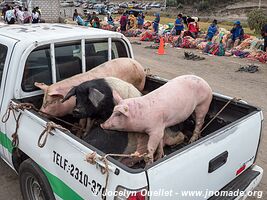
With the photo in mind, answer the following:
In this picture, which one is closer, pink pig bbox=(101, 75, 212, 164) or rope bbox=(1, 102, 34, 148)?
pink pig bbox=(101, 75, 212, 164)

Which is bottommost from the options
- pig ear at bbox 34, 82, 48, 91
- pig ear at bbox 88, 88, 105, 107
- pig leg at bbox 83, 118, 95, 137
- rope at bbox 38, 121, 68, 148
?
pig leg at bbox 83, 118, 95, 137

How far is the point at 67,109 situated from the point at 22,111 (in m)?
0.62

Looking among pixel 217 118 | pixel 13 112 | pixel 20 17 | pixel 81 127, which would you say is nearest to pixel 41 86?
pixel 13 112

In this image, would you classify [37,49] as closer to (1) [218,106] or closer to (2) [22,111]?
(2) [22,111]

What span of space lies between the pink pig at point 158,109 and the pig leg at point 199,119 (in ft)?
0.36

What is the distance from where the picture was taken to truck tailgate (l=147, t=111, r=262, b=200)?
7.33 feet

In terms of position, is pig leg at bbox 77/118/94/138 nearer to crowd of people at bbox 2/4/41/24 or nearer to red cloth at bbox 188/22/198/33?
red cloth at bbox 188/22/198/33

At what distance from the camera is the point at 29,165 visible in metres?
3.07

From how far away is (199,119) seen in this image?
11.7 feet

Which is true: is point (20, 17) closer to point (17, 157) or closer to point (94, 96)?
point (17, 157)

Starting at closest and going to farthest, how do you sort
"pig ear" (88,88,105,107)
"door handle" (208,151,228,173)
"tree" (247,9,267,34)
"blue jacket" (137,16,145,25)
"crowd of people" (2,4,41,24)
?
"door handle" (208,151,228,173) < "pig ear" (88,88,105,107) < "crowd of people" (2,4,41,24) < "tree" (247,9,267,34) < "blue jacket" (137,16,145,25)

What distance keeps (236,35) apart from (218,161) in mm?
13181

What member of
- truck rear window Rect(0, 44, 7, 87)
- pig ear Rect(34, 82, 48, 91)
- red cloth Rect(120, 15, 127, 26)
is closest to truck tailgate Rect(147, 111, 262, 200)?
pig ear Rect(34, 82, 48, 91)

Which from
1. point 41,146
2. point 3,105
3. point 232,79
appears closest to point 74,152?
point 41,146
